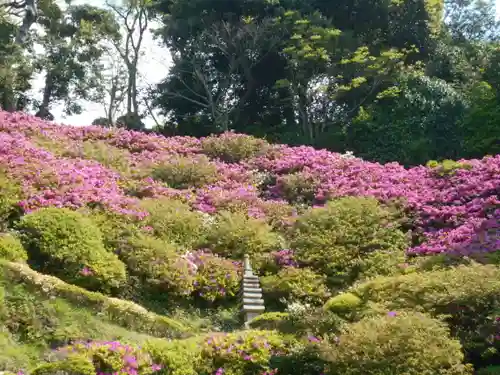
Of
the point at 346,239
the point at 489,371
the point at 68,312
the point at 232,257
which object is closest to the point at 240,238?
the point at 232,257

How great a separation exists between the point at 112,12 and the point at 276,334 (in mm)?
29470

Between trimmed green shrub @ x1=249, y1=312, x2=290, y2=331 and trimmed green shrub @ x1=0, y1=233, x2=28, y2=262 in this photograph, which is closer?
trimmed green shrub @ x1=249, y1=312, x2=290, y2=331

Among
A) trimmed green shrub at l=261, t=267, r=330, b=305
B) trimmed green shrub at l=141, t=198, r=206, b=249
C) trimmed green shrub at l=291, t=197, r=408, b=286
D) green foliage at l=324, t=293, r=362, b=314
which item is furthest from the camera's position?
trimmed green shrub at l=141, t=198, r=206, b=249

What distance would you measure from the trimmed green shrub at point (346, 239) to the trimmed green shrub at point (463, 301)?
10.3 ft

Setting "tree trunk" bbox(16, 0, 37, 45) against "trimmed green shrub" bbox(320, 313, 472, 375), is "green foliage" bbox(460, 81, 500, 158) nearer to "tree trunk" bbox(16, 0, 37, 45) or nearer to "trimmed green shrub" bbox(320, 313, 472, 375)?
"trimmed green shrub" bbox(320, 313, 472, 375)

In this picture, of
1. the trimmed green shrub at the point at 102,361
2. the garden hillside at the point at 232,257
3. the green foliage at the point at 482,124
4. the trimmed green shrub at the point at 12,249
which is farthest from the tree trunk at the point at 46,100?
the trimmed green shrub at the point at 102,361

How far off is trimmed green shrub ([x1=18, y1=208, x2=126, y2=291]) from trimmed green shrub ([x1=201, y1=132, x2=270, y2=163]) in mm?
8966

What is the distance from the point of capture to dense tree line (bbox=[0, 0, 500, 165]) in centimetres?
2575

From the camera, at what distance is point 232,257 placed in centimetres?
1508

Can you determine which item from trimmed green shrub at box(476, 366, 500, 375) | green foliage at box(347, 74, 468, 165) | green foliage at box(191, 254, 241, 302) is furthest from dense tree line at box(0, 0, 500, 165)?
trimmed green shrub at box(476, 366, 500, 375)

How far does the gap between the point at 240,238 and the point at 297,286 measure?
220 cm

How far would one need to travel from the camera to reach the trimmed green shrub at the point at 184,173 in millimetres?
19109

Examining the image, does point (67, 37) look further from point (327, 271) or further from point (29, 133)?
point (327, 271)

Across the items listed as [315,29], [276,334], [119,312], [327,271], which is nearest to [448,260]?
[327,271]
